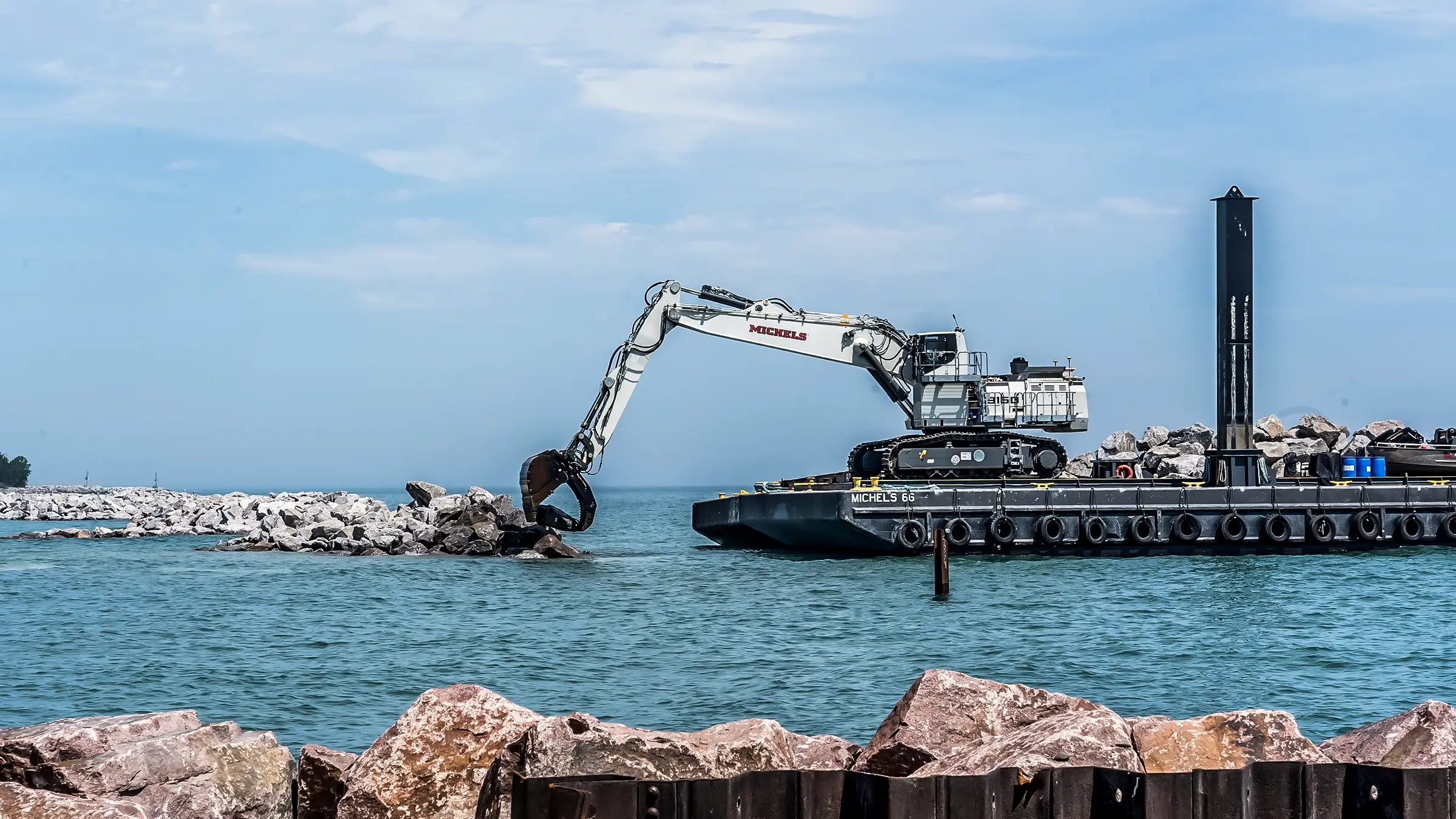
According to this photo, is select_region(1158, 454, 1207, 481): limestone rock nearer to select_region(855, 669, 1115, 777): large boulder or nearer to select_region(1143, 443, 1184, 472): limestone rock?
select_region(1143, 443, 1184, 472): limestone rock

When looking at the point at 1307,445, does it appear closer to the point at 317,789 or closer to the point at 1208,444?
the point at 1208,444

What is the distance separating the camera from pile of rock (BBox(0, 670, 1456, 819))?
8039 millimetres

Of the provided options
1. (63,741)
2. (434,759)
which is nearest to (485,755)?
(434,759)

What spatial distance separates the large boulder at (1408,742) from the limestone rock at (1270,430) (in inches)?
1742

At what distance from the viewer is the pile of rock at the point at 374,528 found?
128 ft

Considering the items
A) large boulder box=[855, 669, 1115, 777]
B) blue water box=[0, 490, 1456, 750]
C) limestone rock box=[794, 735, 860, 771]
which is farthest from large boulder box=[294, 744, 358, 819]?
blue water box=[0, 490, 1456, 750]

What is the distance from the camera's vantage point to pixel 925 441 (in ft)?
117

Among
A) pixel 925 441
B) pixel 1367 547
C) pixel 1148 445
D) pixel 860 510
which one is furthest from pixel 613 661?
pixel 1148 445

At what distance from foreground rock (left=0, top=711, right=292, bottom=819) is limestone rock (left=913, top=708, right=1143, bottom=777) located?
4059 mm

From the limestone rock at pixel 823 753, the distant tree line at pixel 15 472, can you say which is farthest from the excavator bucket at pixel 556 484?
the distant tree line at pixel 15 472

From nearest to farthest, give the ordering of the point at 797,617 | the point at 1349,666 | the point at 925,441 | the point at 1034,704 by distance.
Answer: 1. the point at 1034,704
2. the point at 1349,666
3. the point at 797,617
4. the point at 925,441

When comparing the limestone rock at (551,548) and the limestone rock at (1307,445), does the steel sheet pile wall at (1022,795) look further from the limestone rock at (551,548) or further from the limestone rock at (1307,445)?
the limestone rock at (1307,445)

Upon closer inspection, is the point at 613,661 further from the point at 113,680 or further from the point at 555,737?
the point at 555,737

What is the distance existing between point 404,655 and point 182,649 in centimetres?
365
